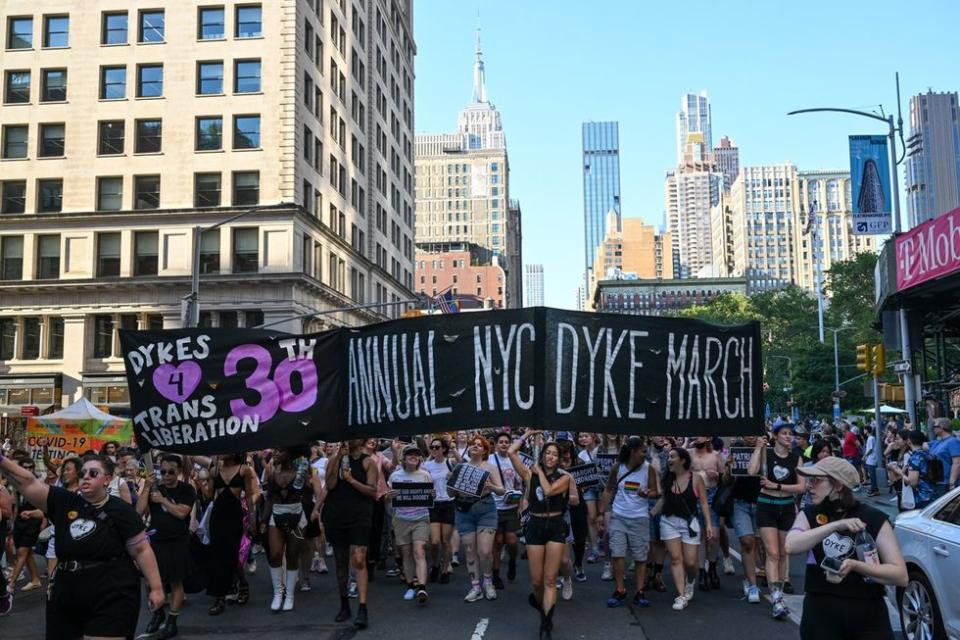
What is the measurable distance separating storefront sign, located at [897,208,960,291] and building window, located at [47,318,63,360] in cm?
3785

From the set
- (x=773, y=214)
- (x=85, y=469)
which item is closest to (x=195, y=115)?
(x=85, y=469)

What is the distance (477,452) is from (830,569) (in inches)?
241

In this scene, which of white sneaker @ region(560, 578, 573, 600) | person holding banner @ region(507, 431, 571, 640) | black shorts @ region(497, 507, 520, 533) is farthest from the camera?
black shorts @ region(497, 507, 520, 533)

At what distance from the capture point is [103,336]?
43031 mm

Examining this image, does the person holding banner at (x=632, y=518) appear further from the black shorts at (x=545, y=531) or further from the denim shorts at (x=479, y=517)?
the black shorts at (x=545, y=531)

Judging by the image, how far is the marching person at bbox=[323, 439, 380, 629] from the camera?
9.16 meters

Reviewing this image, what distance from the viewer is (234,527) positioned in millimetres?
9586

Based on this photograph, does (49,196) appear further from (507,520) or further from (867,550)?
(867,550)

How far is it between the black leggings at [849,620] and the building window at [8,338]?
149 ft

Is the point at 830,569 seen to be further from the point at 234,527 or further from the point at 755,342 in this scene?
the point at 234,527

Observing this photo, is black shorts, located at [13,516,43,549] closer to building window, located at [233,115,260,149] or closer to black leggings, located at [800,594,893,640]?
black leggings, located at [800,594,893,640]

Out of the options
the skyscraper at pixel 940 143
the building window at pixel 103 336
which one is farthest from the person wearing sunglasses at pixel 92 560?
the skyscraper at pixel 940 143

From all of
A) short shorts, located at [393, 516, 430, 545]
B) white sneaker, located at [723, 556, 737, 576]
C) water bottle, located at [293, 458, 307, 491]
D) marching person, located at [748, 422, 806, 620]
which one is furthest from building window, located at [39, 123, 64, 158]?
marching person, located at [748, 422, 806, 620]

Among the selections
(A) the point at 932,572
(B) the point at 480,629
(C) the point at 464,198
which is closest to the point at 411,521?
(B) the point at 480,629
